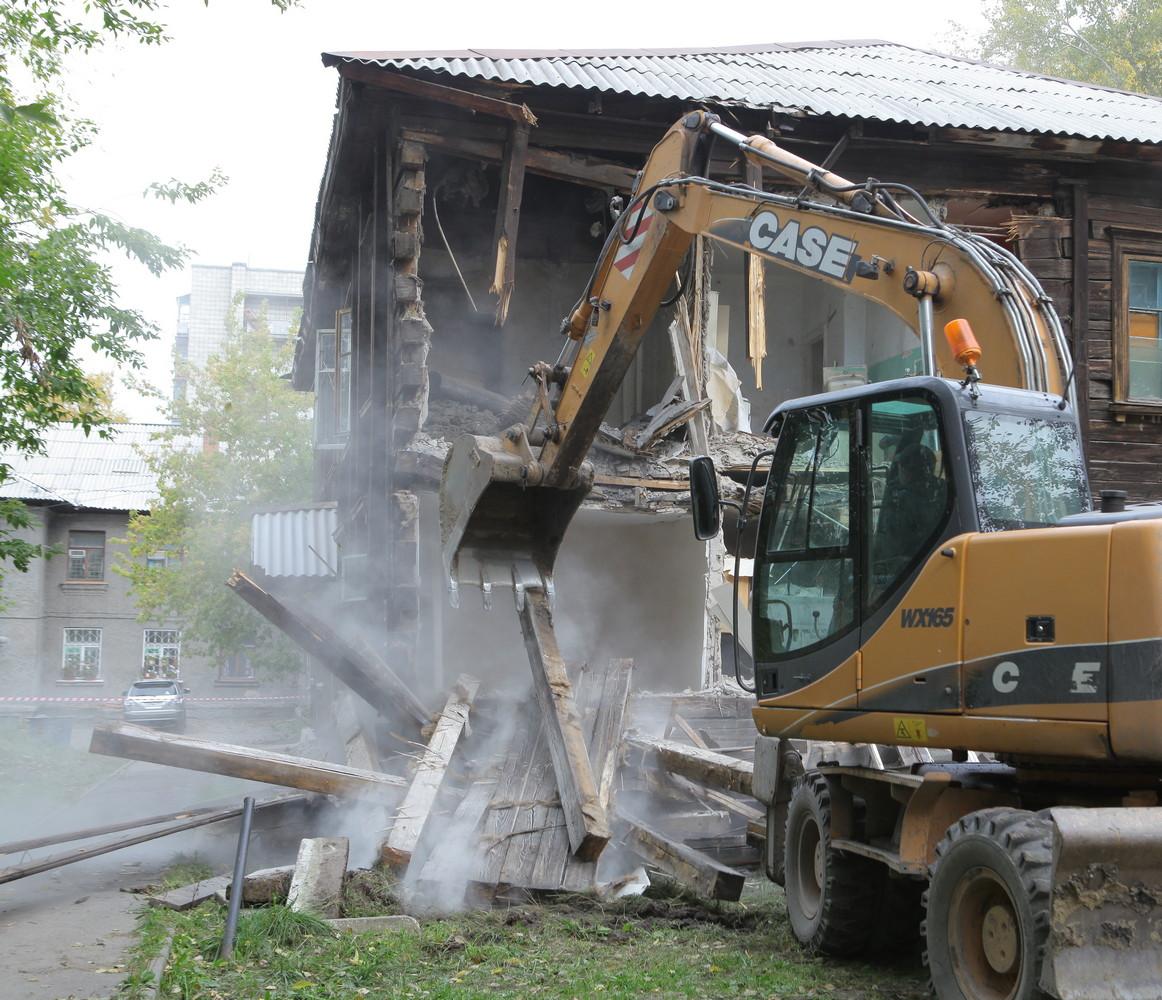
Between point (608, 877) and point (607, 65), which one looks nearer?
point (608, 877)

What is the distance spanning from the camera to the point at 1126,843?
4004mm

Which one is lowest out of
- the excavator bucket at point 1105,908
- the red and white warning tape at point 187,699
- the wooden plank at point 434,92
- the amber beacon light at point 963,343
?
the red and white warning tape at point 187,699

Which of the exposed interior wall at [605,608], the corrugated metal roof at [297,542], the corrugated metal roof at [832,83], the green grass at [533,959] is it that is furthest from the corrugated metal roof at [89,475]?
the green grass at [533,959]

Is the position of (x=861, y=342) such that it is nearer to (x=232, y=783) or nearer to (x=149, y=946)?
(x=232, y=783)

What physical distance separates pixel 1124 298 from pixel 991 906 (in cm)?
1093

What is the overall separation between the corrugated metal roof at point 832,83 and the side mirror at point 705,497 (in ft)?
23.8

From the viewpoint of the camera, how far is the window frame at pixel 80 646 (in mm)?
37656

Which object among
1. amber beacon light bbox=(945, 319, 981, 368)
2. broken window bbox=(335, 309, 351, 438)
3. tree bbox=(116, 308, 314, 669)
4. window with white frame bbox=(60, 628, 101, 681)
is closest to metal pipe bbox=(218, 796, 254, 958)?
amber beacon light bbox=(945, 319, 981, 368)

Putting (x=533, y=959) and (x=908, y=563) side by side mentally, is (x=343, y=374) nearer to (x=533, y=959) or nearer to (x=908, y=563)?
(x=533, y=959)

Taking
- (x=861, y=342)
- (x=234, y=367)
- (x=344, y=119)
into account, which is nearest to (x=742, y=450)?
(x=861, y=342)

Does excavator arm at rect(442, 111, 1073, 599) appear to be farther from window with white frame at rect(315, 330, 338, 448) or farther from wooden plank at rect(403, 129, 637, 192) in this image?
window with white frame at rect(315, 330, 338, 448)

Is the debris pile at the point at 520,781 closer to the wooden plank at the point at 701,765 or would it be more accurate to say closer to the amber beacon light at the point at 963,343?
the wooden plank at the point at 701,765

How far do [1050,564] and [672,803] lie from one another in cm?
599

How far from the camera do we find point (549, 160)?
1257 centimetres
